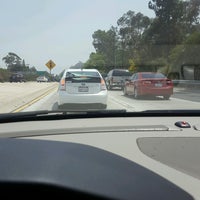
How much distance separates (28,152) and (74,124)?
2357 mm

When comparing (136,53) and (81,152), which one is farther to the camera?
(136,53)

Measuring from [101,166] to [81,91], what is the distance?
473 inches

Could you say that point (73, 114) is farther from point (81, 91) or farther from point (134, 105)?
point (81, 91)

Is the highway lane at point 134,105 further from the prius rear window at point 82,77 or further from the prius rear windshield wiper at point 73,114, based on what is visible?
the prius rear windshield wiper at point 73,114

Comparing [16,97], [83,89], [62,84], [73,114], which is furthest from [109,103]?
[73,114]

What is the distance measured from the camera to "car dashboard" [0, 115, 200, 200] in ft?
6.70

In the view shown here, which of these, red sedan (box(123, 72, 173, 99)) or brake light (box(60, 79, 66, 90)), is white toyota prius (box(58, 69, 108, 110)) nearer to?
brake light (box(60, 79, 66, 90))

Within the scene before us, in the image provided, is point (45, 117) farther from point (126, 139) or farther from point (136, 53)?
point (136, 53)

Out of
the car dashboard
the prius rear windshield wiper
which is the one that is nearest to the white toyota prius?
the prius rear windshield wiper

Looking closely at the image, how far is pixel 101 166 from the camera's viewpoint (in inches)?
91.5

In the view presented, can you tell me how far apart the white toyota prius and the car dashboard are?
936cm

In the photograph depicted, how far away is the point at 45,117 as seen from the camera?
4.96 meters

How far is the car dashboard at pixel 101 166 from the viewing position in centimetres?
204

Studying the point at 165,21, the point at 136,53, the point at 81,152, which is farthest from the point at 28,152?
the point at 165,21
